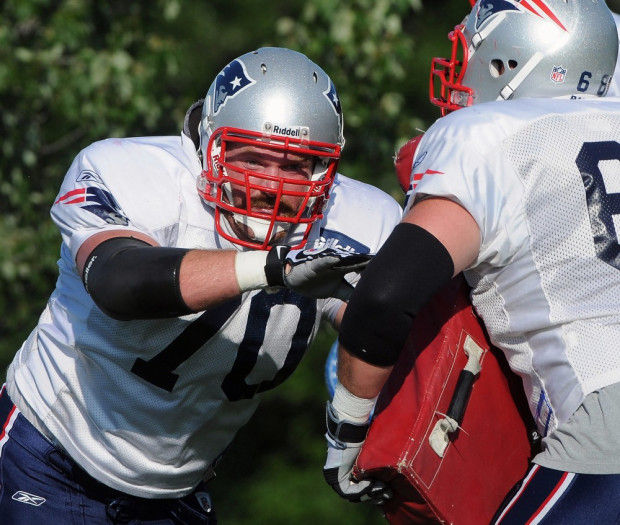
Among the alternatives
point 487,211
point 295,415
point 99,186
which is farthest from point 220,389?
point 295,415

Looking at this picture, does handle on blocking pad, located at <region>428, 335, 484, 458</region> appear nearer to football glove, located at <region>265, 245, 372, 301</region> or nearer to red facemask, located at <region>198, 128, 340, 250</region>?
football glove, located at <region>265, 245, 372, 301</region>

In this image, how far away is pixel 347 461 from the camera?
9.75 ft

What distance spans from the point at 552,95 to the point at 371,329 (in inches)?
36.0

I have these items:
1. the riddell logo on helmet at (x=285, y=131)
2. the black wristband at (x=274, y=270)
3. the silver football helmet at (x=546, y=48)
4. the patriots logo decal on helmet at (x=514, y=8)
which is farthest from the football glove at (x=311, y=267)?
the patriots logo decal on helmet at (x=514, y=8)

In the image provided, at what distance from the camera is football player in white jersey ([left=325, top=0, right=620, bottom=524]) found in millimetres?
2613

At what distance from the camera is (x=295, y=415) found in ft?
25.9

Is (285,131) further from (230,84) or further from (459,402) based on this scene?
(459,402)

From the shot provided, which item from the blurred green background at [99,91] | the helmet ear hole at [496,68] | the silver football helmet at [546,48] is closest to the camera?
the silver football helmet at [546,48]

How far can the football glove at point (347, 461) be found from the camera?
2924mm

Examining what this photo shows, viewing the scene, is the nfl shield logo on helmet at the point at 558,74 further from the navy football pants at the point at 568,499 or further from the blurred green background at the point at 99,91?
the blurred green background at the point at 99,91

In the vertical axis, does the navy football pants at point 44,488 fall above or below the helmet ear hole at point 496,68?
below

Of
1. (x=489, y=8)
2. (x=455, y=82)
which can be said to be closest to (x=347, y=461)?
(x=455, y=82)

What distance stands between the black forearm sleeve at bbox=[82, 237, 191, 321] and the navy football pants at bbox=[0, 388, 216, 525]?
2.54ft

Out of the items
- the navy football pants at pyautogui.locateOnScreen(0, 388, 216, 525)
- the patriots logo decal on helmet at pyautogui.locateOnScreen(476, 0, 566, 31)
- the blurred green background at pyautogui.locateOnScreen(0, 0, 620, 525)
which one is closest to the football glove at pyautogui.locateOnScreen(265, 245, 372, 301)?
the patriots logo decal on helmet at pyautogui.locateOnScreen(476, 0, 566, 31)
